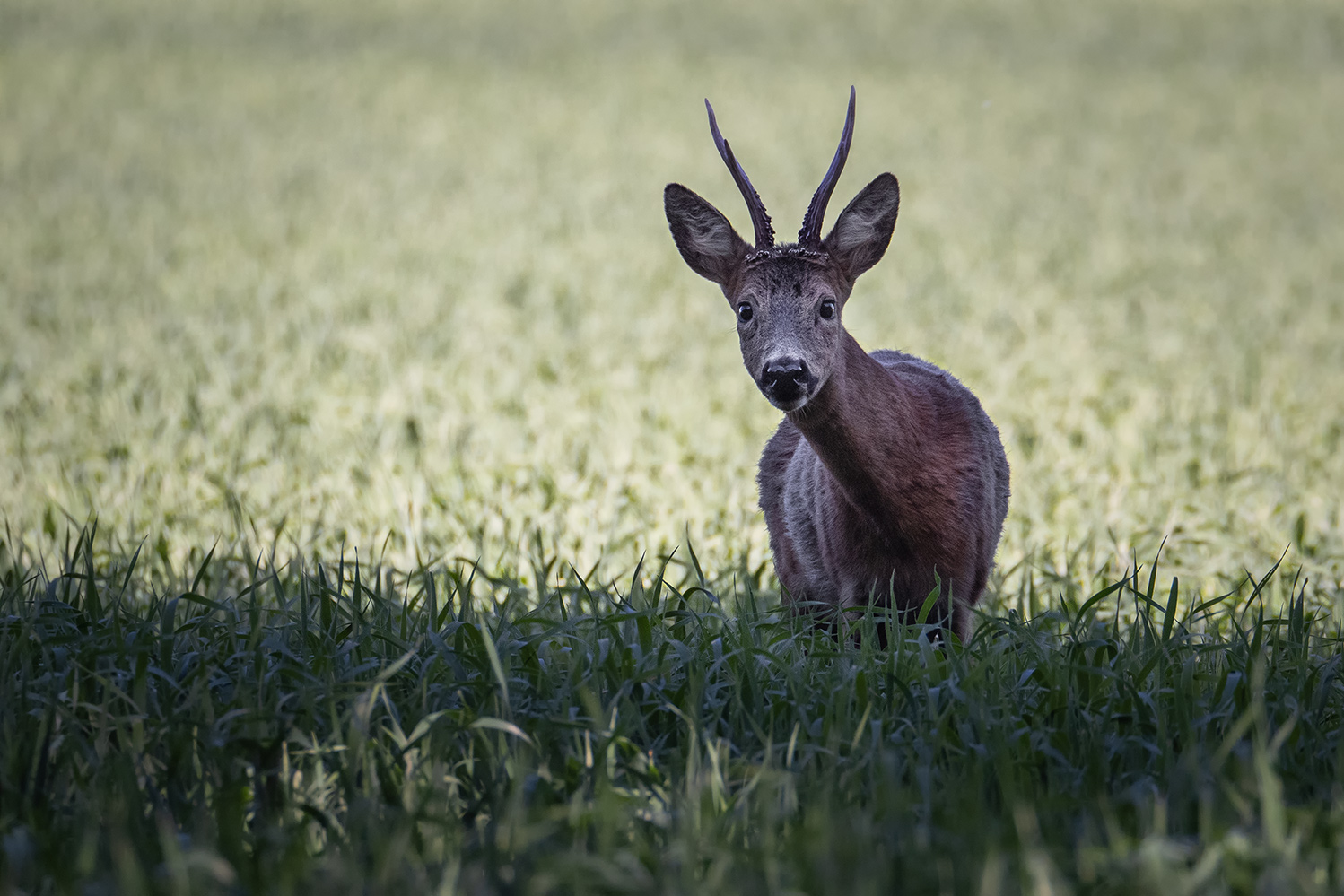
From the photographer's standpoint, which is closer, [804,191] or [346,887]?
[346,887]

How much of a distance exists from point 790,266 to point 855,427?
52 centimetres

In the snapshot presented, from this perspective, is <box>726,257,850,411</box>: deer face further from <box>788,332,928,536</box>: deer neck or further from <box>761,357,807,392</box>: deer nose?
<box>788,332,928,536</box>: deer neck

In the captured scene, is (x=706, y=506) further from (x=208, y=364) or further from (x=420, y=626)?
(x=208, y=364)

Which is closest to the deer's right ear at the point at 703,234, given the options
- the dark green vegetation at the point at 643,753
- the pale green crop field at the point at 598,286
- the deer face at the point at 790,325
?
the deer face at the point at 790,325

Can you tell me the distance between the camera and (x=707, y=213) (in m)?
4.22

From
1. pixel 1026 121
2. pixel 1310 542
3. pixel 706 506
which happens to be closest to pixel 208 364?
pixel 706 506

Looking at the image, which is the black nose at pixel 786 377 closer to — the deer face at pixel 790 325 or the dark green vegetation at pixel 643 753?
the deer face at pixel 790 325

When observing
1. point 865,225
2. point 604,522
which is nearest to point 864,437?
point 865,225

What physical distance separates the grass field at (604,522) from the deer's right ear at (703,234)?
96cm

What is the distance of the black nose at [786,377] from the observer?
3670 millimetres

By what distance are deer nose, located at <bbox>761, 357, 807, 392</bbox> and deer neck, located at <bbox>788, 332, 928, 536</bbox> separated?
0.26 meters

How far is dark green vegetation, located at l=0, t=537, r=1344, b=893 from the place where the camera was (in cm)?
246

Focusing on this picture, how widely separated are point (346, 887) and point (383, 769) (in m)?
0.52

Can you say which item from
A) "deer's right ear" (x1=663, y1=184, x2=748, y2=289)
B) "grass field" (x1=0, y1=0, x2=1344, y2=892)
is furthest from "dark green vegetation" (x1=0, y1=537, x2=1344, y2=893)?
"deer's right ear" (x1=663, y1=184, x2=748, y2=289)
